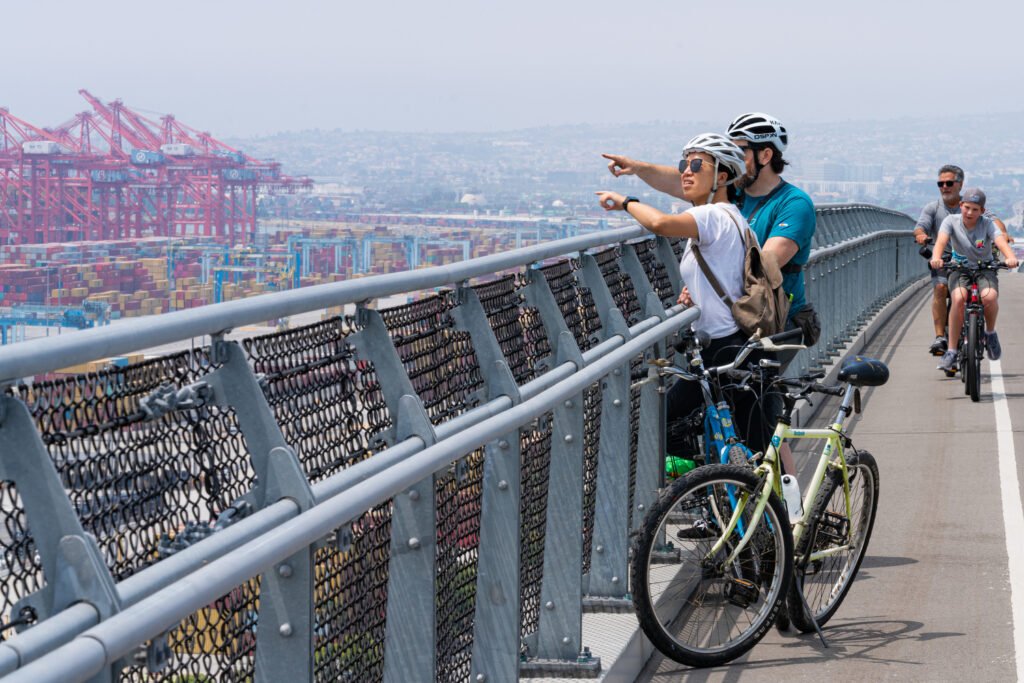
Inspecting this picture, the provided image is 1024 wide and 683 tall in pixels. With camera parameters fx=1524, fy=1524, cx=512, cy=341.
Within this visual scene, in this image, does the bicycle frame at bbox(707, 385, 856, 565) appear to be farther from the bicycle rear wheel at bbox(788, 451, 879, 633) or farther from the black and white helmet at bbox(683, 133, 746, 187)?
the black and white helmet at bbox(683, 133, 746, 187)

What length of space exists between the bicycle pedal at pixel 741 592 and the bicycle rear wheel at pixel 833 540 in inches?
11.0

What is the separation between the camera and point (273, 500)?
2812 mm

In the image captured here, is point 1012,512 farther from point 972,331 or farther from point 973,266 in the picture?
point 973,266

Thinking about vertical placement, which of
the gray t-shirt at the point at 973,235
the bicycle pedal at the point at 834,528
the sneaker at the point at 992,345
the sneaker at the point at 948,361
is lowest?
the sneaker at the point at 948,361

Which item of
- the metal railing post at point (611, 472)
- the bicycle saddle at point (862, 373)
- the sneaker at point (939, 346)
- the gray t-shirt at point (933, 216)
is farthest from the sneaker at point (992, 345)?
the metal railing post at point (611, 472)

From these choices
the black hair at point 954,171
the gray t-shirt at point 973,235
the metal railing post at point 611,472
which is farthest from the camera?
the black hair at point 954,171

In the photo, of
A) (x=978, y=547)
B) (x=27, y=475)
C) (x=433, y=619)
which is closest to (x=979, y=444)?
(x=978, y=547)

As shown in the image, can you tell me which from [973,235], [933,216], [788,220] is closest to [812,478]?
Result: [788,220]

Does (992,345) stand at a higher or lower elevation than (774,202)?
lower

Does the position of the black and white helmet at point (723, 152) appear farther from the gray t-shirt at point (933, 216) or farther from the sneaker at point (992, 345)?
the gray t-shirt at point (933, 216)

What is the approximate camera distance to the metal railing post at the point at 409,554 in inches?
140

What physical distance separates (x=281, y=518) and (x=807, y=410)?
31.9ft

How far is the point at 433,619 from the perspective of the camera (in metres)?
3.68

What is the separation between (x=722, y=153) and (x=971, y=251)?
8.68 metres
